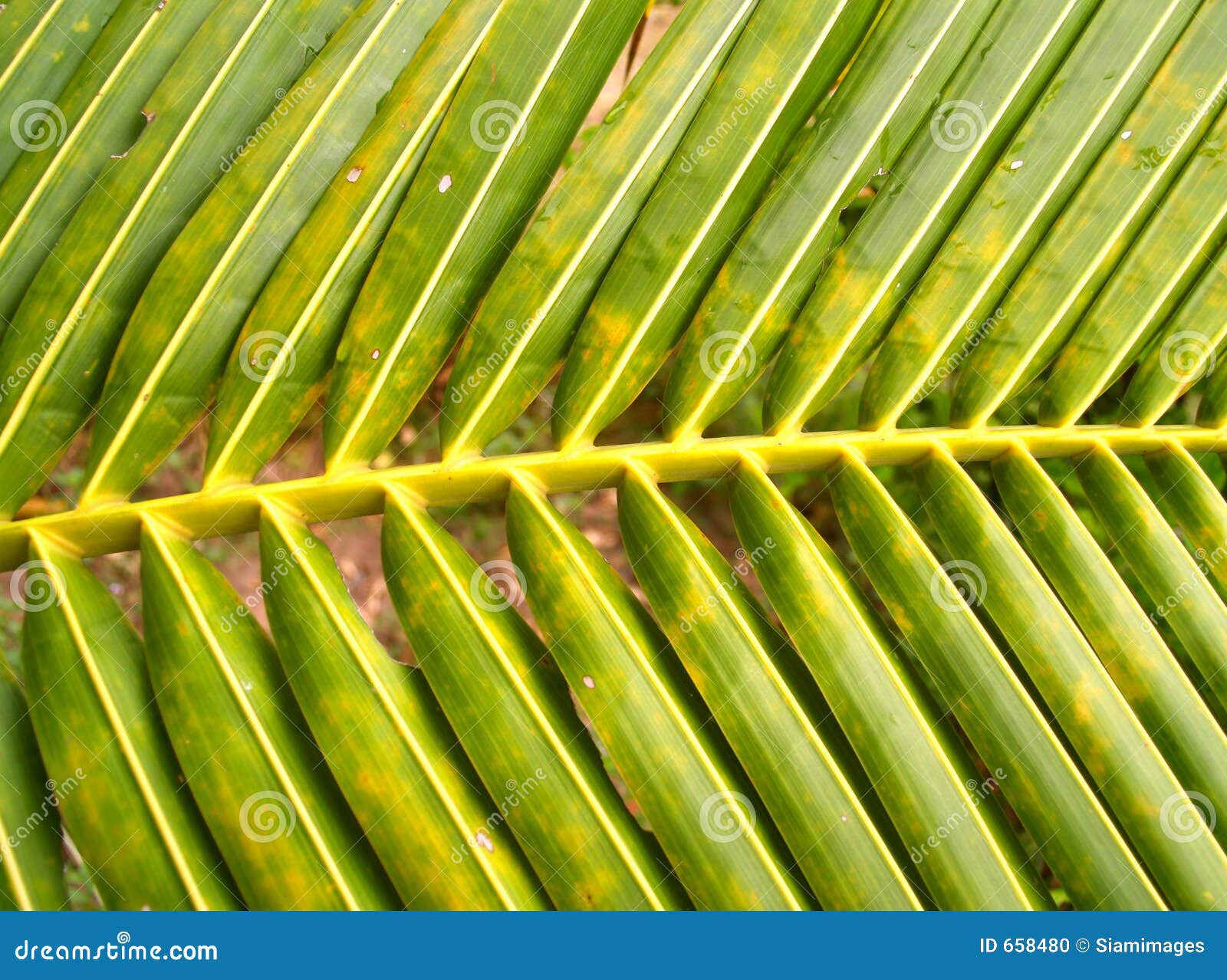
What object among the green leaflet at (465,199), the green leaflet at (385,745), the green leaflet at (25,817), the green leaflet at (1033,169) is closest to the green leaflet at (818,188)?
the green leaflet at (1033,169)

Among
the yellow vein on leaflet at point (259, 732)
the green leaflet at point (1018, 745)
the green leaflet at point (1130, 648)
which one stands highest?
the green leaflet at point (1130, 648)

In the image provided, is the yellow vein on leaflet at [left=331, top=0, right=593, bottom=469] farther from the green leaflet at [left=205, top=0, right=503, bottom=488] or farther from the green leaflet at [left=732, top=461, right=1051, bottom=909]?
the green leaflet at [left=732, top=461, right=1051, bottom=909]

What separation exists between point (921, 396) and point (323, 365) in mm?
845

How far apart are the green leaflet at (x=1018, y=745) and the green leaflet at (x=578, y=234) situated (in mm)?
581

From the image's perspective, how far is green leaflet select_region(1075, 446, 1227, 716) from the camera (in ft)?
3.82

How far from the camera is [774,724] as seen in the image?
105 cm

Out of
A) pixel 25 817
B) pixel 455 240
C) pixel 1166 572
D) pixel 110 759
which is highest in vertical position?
pixel 1166 572

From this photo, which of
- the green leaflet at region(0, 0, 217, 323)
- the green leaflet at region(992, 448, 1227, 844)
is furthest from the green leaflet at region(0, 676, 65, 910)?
the green leaflet at region(992, 448, 1227, 844)

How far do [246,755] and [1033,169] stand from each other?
127 cm

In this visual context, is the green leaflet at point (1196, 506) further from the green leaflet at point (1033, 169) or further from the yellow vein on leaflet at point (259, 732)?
the yellow vein on leaflet at point (259, 732)

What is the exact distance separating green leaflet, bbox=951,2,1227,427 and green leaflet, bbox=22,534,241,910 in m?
1.17

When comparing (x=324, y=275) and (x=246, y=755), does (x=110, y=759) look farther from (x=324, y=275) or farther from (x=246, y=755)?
(x=324, y=275)

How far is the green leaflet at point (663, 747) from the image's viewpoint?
40.2 inches

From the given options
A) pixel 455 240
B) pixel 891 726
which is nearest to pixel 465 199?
pixel 455 240
